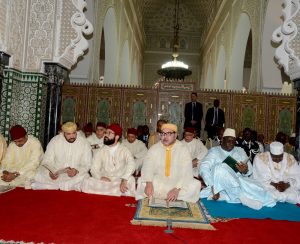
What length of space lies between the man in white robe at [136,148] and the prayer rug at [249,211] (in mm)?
2088

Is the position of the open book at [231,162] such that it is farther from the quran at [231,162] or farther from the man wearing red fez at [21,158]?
the man wearing red fez at [21,158]

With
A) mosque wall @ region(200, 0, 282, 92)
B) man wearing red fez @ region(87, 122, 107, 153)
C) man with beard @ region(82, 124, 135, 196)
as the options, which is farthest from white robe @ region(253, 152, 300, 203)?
mosque wall @ region(200, 0, 282, 92)

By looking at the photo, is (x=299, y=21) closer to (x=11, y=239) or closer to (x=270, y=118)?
(x=270, y=118)

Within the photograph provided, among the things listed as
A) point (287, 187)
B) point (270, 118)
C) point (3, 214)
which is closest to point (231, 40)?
point (270, 118)

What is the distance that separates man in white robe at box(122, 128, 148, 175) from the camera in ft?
18.7

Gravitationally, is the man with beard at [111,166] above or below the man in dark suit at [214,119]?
below

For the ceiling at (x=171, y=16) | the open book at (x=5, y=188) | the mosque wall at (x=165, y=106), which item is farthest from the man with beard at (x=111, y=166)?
the ceiling at (x=171, y=16)

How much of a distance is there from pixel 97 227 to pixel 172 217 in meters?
0.60

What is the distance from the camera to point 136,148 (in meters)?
6.07

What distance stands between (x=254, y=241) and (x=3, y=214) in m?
1.92

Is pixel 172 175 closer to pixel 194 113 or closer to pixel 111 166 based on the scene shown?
pixel 111 166

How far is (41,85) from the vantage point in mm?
5488

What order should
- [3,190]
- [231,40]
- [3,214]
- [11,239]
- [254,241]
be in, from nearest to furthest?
1. [11,239]
2. [254,241]
3. [3,214]
4. [3,190]
5. [231,40]

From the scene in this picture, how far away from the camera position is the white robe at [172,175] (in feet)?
11.5
